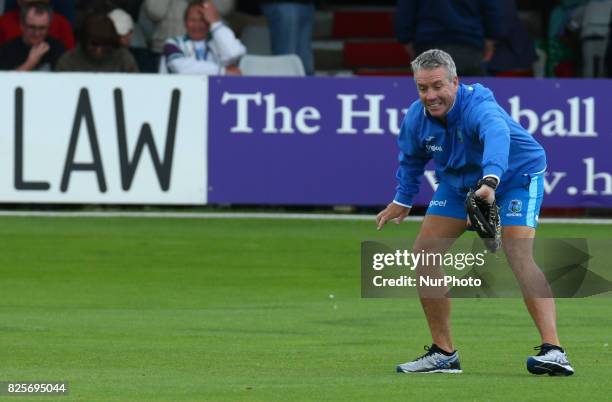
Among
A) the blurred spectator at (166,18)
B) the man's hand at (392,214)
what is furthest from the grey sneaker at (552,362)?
the blurred spectator at (166,18)

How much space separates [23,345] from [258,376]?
77.8 inches

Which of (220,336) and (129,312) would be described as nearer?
(220,336)

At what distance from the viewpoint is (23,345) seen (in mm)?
10789

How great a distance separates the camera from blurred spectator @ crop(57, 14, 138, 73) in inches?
721

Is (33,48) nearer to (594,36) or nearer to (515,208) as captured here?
(594,36)

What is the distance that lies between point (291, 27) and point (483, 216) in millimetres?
11997

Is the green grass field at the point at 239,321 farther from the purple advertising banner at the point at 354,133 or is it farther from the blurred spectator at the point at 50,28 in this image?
the blurred spectator at the point at 50,28

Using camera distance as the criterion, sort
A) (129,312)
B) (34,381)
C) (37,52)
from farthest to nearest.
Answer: (37,52), (129,312), (34,381)

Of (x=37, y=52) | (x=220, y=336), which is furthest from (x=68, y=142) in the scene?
(x=220, y=336)

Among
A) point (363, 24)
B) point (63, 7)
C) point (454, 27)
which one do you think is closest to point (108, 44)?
point (63, 7)

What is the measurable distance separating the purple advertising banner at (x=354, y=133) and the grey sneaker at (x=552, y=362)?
27.4 ft

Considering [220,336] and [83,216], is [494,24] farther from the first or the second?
[220,336]

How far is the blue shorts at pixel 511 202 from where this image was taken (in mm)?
9359

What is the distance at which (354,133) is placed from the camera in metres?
17.7
